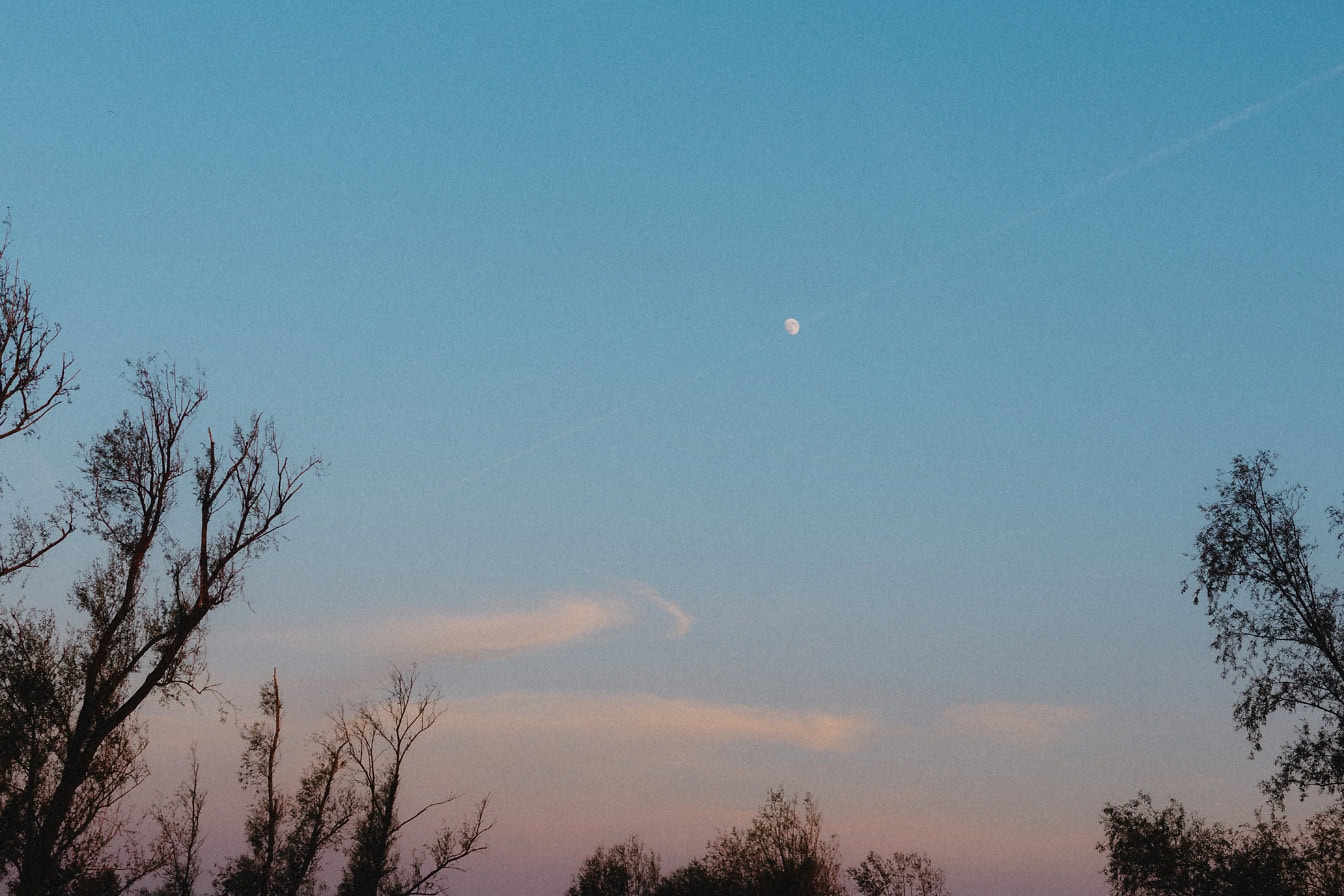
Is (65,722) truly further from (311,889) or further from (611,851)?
(611,851)

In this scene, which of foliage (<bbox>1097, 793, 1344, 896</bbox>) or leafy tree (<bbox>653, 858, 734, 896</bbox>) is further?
leafy tree (<bbox>653, 858, 734, 896</bbox>)

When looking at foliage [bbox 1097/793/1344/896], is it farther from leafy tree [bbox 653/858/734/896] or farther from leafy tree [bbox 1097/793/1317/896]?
leafy tree [bbox 653/858/734/896]

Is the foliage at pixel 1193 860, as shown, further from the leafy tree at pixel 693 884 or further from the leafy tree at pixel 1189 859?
the leafy tree at pixel 693 884

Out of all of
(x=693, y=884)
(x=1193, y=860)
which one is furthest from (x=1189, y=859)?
(x=693, y=884)

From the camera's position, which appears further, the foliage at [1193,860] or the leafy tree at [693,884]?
the leafy tree at [693,884]

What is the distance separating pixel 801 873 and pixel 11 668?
51015 mm

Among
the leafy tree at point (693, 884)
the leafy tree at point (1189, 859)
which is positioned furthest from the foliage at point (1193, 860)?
the leafy tree at point (693, 884)

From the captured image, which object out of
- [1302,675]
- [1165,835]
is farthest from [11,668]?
[1165,835]

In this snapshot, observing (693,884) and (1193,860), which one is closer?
(1193,860)

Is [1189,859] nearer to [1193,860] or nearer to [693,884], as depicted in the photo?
[1193,860]

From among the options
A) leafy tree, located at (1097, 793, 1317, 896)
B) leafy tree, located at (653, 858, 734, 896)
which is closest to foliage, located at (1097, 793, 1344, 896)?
leafy tree, located at (1097, 793, 1317, 896)

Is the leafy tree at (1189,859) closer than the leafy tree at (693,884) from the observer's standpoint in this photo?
Yes

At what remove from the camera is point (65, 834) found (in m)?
28.4

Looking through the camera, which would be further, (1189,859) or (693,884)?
(693,884)
